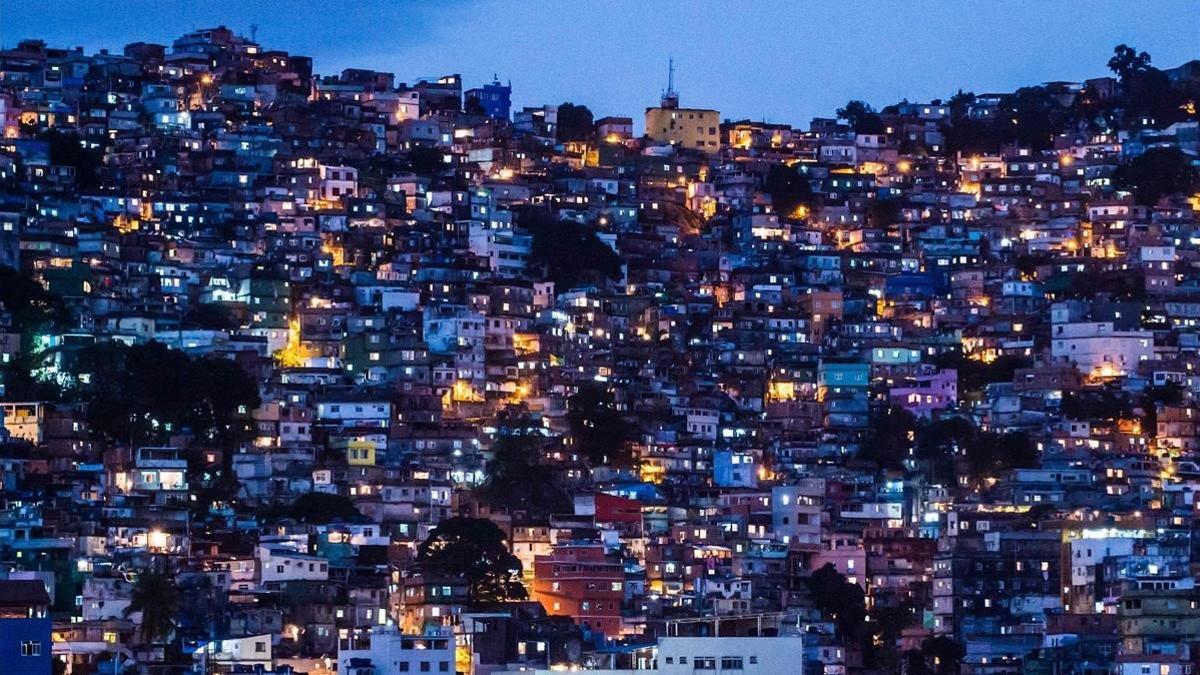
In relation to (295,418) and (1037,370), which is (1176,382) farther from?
(295,418)

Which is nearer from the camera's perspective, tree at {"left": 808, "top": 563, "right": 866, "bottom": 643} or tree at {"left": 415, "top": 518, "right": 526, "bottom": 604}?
tree at {"left": 415, "top": 518, "right": 526, "bottom": 604}

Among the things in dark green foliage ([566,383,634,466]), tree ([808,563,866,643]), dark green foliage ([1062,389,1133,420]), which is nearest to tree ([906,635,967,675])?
tree ([808,563,866,643])

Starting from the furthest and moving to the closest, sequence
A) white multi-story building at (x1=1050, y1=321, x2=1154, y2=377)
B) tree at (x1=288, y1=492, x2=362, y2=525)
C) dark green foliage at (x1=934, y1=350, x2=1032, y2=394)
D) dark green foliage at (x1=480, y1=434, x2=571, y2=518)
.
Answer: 1. dark green foliage at (x1=934, y1=350, x2=1032, y2=394)
2. white multi-story building at (x1=1050, y1=321, x2=1154, y2=377)
3. dark green foliage at (x1=480, y1=434, x2=571, y2=518)
4. tree at (x1=288, y1=492, x2=362, y2=525)

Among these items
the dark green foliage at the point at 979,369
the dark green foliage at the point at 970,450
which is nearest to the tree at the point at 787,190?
the dark green foliage at the point at 979,369

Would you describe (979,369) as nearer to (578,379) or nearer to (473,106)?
(578,379)

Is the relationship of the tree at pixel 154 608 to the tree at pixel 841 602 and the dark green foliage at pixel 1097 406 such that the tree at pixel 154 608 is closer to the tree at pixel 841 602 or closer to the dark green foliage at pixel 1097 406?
the tree at pixel 841 602

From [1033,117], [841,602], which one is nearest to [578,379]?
[841,602]

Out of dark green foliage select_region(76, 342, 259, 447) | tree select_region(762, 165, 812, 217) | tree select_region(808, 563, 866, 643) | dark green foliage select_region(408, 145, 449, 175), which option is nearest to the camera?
tree select_region(808, 563, 866, 643)

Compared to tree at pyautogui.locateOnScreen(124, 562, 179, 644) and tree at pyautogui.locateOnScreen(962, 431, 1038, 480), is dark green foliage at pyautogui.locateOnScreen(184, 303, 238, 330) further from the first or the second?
tree at pyautogui.locateOnScreen(124, 562, 179, 644)
